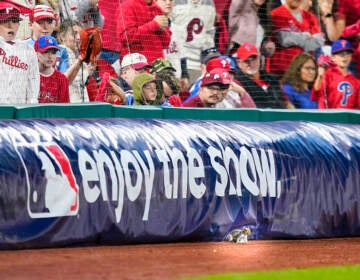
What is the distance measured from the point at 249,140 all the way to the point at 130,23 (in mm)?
2895

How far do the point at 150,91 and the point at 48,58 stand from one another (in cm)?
170

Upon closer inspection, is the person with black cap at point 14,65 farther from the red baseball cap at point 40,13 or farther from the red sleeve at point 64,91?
the red sleeve at point 64,91

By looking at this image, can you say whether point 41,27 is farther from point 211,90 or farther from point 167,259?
point 167,259

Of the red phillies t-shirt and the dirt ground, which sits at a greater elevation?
the red phillies t-shirt

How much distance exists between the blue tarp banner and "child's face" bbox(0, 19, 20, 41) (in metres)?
1.85

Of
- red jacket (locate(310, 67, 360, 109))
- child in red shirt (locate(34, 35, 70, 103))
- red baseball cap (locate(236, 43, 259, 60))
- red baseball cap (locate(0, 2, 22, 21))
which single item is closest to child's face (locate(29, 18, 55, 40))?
child in red shirt (locate(34, 35, 70, 103))

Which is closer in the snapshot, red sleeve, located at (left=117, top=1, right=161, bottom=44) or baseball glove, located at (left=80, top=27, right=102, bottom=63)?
baseball glove, located at (left=80, top=27, right=102, bottom=63)

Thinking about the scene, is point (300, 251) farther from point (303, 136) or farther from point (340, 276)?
point (340, 276)

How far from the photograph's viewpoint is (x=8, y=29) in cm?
1055

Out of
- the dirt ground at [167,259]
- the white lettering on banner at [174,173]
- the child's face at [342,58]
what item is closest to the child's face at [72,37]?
the white lettering on banner at [174,173]

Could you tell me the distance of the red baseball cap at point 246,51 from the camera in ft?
42.7

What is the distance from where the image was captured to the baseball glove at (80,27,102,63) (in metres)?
11.4

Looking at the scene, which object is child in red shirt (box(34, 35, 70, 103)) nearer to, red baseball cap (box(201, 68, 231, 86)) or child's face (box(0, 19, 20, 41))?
child's face (box(0, 19, 20, 41))

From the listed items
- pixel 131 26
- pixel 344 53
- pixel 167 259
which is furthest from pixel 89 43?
pixel 344 53
